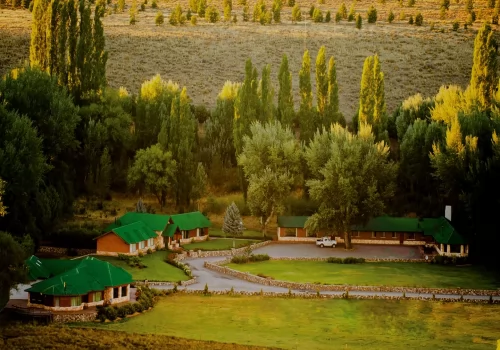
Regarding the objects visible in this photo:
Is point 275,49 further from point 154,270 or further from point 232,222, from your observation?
point 154,270

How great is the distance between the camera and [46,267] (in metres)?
51.1

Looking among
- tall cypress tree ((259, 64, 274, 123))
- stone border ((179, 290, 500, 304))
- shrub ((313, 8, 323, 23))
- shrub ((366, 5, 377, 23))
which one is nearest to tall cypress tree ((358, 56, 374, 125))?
tall cypress tree ((259, 64, 274, 123))

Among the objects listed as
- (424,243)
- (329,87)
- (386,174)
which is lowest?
(424,243)

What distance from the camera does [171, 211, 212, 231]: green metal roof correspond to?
65.8 meters

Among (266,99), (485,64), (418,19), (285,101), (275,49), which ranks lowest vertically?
(285,101)

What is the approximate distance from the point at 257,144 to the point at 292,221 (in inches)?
247

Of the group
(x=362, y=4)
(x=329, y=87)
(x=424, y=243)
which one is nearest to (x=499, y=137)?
(x=424, y=243)

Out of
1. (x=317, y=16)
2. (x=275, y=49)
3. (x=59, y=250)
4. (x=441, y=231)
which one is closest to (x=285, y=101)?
(x=441, y=231)

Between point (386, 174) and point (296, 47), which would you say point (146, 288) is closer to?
point (386, 174)

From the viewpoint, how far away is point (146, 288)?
50.3 meters

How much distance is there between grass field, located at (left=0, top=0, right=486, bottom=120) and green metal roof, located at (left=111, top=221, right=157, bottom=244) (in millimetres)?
39757

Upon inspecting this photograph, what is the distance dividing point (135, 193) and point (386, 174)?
71.4 feet

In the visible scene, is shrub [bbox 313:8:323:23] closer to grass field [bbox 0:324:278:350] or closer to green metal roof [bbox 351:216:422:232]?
green metal roof [bbox 351:216:422:232]

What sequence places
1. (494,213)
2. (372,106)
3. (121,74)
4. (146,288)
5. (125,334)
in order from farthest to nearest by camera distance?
(121,74), (372,106), (494,213), (146,288), (125,334)
